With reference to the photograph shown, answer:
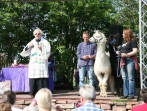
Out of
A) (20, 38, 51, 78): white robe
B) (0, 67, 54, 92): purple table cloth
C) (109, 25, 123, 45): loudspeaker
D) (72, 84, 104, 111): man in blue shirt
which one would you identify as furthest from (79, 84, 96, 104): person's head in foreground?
(0, 67, 54, 92): purple table cloth

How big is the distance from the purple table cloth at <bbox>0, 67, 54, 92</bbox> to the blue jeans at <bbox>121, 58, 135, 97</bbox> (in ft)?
6.15

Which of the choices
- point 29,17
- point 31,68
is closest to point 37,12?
point 29,17

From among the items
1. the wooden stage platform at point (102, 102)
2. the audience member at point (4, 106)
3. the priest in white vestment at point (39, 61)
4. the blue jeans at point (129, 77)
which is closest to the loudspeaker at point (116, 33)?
the blue jeans at point (129, 77)

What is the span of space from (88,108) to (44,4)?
8.22 m

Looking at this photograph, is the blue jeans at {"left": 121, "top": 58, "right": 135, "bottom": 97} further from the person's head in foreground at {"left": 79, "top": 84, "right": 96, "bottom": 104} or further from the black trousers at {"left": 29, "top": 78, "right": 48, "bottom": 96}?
the person's head in foreground at {"left": 79, "top": 84, "right": 96, "bottom": 104}

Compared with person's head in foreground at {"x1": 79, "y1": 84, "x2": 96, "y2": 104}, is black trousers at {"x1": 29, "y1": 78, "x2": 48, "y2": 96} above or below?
above

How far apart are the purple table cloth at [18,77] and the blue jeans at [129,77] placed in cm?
187

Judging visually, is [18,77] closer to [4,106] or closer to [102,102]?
[102,102]

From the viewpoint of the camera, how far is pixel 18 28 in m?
10.8

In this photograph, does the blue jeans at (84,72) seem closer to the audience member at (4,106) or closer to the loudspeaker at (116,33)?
the loudspeaker at (116,33)

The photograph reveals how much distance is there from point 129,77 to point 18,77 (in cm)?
258

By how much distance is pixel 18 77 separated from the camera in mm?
7176

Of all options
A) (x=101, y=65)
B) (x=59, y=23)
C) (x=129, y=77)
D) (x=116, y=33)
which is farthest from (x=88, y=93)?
(x=59, y=23)

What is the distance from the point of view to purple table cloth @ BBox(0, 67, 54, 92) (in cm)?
716
